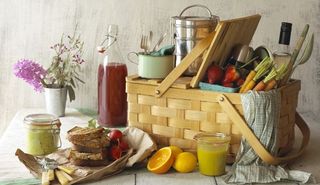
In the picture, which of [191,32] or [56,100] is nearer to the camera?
[191,32]

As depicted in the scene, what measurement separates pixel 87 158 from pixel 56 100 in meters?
0.51

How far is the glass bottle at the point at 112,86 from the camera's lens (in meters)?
1.75

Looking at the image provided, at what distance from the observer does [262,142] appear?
4.58 ft

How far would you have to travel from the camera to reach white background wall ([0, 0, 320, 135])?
77.0 inches

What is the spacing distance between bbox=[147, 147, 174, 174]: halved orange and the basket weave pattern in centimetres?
8

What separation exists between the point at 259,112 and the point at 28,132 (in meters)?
0.57

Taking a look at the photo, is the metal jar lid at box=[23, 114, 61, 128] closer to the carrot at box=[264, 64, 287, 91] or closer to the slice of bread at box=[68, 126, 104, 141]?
the slice of bread at box=[68, 126, 104, 141]

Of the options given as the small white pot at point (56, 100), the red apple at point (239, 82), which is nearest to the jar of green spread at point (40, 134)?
the small white pot at point (56, 100)

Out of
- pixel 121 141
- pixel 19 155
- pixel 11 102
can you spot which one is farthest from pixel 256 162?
pixel 11 102

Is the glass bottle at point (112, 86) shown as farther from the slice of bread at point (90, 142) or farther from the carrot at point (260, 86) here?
the carrot at point (260, 86)

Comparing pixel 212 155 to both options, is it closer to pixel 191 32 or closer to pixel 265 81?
pixel 265 81

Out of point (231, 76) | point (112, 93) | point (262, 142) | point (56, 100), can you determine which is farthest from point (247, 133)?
point (56, 100)

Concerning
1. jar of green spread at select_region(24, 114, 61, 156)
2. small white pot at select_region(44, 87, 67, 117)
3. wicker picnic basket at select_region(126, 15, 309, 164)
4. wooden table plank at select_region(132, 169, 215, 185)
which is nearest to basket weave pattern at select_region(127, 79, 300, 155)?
wicker picnic basket at select_region(126, 15, 309, 164)

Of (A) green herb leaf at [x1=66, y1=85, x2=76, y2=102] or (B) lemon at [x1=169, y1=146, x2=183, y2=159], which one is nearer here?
(B) lemon at [x1=169, y1=146, x2=183, y2=159]
